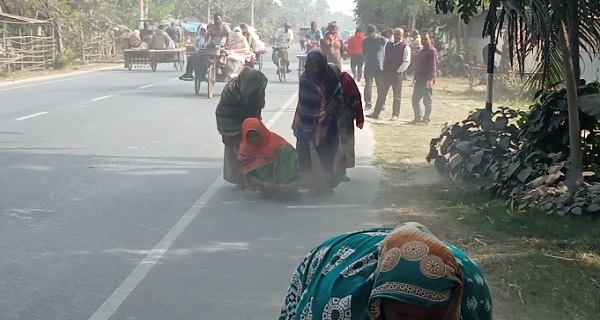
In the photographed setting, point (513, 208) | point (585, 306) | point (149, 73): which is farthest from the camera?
point (149, 73)

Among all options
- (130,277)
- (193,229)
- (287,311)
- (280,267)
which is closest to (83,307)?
(130,277)

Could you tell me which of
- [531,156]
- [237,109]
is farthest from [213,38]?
[531,156]

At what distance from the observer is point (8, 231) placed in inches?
305

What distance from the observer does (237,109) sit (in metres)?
9.98

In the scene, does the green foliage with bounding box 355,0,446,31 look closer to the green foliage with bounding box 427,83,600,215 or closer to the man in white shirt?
the man in white shirt

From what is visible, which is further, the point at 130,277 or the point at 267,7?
the point at 267,7

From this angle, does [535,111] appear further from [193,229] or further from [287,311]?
[287,311]

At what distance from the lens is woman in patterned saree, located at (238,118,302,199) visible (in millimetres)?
9555

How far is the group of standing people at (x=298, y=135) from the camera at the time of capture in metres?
9.57

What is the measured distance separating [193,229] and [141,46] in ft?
94.3

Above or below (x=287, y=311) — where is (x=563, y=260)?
below

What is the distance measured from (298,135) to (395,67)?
828 centimetres

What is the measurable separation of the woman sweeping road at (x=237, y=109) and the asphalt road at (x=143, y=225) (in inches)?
12.8

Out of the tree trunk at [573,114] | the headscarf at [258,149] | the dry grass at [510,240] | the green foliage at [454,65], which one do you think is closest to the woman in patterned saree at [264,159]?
the headscarf at [258,149]
